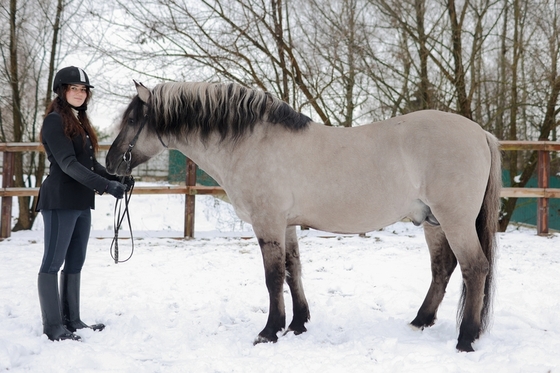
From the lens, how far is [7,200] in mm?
6555

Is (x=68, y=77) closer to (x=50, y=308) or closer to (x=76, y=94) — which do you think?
(x=76, y=94)

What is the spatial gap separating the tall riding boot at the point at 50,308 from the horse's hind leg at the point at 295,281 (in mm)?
1481

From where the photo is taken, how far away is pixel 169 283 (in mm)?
4238

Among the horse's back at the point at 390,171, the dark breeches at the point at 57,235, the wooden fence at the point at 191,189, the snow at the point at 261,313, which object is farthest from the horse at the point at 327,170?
the wooden fence at the point at 191,189

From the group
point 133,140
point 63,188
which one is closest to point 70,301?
point 63,188

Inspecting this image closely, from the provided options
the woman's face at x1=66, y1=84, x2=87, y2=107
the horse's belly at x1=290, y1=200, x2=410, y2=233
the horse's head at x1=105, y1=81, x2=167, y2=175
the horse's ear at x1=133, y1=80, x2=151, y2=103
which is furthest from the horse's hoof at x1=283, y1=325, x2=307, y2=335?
the woman's face at x1=66, y1=84, x2=87, y2=107

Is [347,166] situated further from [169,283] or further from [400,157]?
[169,283]

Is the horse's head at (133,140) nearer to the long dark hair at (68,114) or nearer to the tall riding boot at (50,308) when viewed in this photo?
the long dark hair at (68,114)

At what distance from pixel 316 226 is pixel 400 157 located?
0.72 meters

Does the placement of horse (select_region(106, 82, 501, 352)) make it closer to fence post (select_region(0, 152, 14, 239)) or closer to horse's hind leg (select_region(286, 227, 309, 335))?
horse's hind leg (select_region(286, 227, 309, 335))

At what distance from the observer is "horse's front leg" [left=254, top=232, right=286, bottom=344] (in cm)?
294

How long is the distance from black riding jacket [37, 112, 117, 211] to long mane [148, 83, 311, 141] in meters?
0.56

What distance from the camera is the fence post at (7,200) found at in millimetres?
6480

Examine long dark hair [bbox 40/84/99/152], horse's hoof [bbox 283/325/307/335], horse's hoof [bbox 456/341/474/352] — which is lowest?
horse's hoof [bbox 283/325/307/335]
